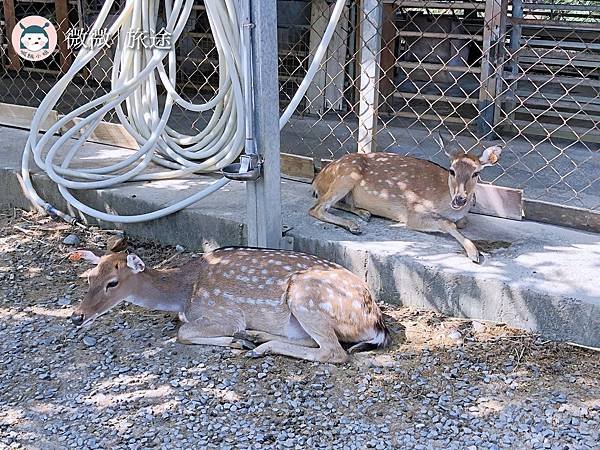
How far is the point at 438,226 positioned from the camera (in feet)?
15.8

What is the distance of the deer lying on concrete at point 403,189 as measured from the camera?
480 cm

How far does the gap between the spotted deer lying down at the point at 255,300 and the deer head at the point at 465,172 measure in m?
0.95

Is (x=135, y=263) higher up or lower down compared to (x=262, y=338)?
higher up

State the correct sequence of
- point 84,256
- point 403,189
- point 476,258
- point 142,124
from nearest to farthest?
1. point 84,256
2. point 476,258
3. point 403,189
4. point 142,124

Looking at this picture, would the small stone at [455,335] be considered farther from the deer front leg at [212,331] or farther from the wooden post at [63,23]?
the wooden post at [63,23]

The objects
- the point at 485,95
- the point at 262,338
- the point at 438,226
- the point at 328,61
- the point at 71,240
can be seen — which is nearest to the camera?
the point at 262,338

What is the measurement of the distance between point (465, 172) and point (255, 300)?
1471 millimetres

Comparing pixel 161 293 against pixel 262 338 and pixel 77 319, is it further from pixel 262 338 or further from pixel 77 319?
pixel 262 338

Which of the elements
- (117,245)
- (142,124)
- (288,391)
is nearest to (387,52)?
(142,124)

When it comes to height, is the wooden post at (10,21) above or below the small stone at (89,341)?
above

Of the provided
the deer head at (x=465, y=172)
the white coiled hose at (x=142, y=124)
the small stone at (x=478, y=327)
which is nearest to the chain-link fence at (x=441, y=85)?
the deer head at (x=465, y=172)

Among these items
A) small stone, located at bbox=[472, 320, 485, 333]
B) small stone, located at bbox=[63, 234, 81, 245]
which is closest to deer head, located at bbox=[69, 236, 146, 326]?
small stone, located at bbox=[63, 234, 81, 245]

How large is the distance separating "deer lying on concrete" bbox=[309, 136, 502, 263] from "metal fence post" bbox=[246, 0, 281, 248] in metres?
0.52

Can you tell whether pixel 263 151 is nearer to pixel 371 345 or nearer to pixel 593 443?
pixel 371 345
